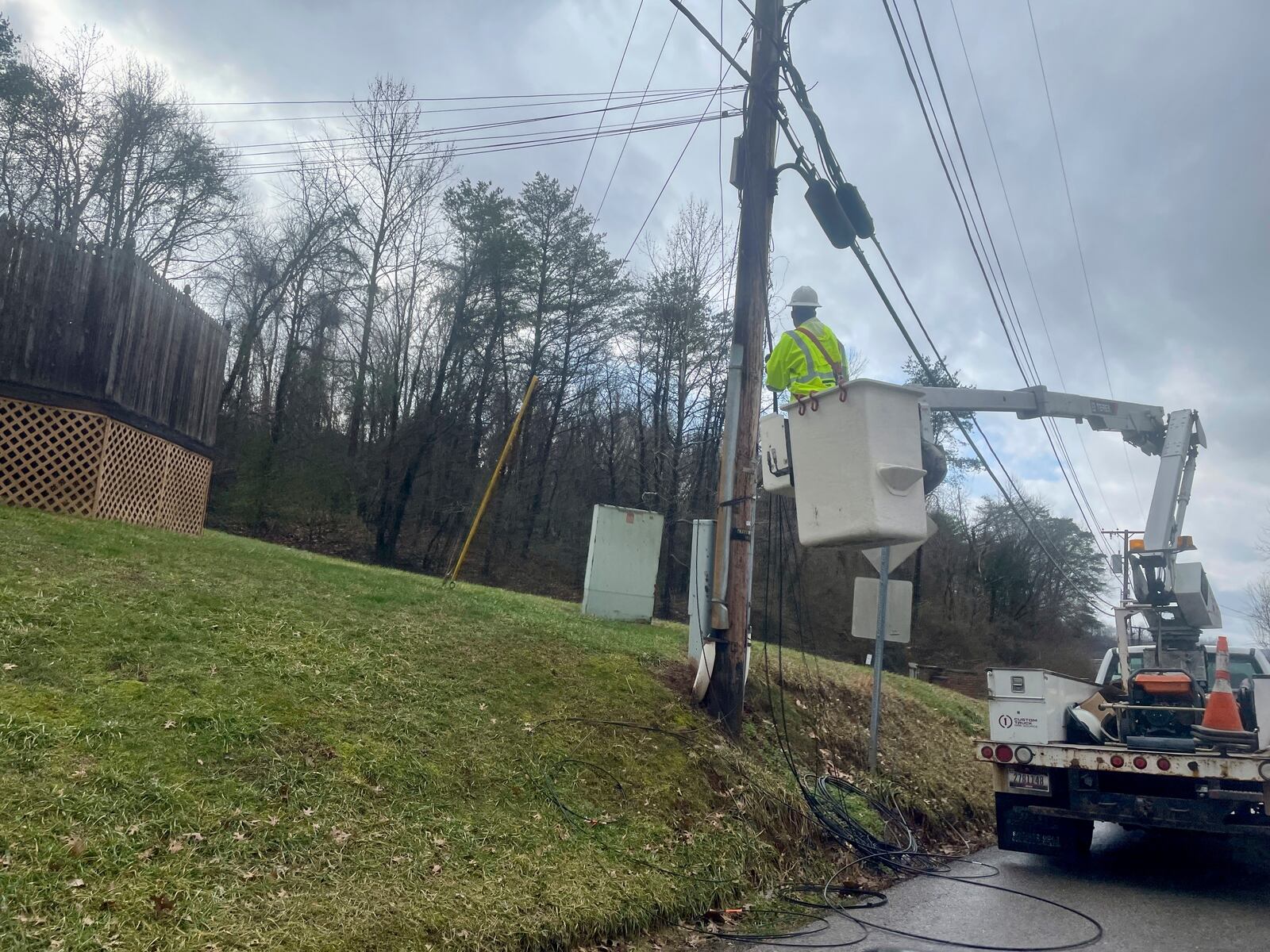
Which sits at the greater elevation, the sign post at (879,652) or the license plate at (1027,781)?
the sign post at (879,652)

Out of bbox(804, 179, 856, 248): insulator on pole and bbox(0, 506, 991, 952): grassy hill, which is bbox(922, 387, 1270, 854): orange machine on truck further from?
bbox(804, 179, 856, 248): insulator on pole

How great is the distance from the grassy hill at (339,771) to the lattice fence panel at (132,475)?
2.81m

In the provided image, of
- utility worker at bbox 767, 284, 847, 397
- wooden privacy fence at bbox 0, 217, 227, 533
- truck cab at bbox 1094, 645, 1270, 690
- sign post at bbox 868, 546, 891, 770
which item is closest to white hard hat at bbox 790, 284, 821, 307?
utility worker at bbox 767, 284, 847, 397

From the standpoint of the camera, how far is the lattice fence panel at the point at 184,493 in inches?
577

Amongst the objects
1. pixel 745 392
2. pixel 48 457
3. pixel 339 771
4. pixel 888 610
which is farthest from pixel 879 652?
pixel 48 457

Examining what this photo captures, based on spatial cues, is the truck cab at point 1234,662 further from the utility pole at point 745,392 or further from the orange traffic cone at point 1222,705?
the utility pole at point 745,392

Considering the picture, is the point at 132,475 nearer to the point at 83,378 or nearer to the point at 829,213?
the point at 83,378

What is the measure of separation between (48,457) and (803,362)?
9.82 meters

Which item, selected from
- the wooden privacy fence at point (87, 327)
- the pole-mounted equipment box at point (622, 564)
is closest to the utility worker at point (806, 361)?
the pole-mounted equipment box at point (622, 564)

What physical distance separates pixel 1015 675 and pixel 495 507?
1106 inches

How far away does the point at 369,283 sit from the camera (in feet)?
107

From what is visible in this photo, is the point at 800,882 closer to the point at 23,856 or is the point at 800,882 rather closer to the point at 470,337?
the point at 23,856

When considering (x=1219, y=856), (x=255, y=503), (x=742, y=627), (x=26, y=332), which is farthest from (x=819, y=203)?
(x=255, y=503)

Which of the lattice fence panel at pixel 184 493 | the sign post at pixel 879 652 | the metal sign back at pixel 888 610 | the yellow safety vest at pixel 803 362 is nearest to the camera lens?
the yellow safety vest at pixel 803 362
